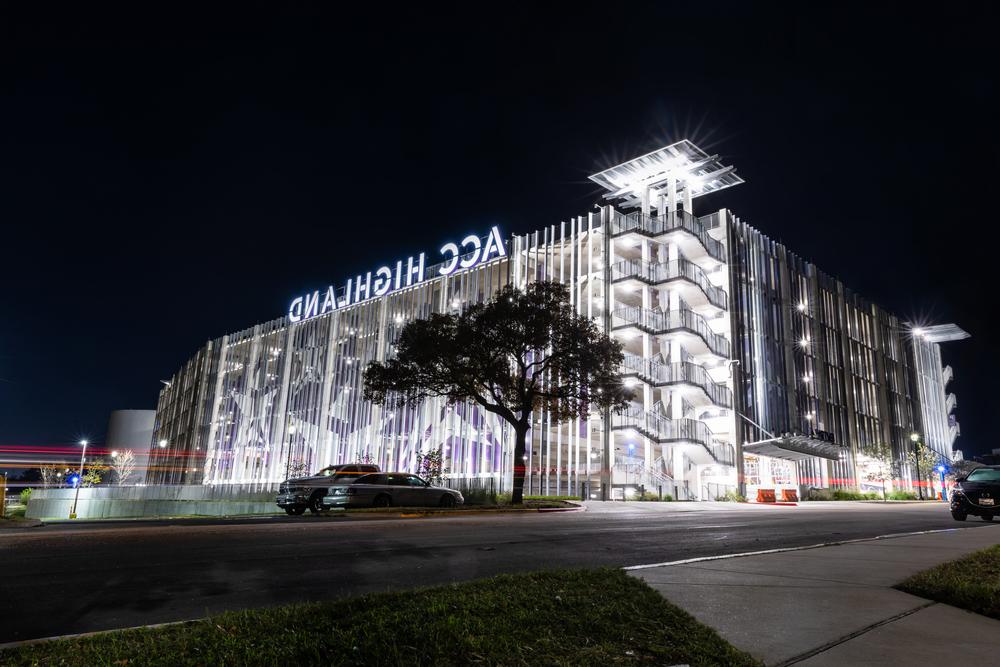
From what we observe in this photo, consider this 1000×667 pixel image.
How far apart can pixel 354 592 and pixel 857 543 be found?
980 cm

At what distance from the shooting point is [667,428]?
43.0m

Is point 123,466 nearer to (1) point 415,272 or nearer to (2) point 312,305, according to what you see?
(2) point 312,305

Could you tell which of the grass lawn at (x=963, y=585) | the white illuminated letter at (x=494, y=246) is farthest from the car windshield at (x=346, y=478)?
the white illuminated letter at (x=494, y=246)

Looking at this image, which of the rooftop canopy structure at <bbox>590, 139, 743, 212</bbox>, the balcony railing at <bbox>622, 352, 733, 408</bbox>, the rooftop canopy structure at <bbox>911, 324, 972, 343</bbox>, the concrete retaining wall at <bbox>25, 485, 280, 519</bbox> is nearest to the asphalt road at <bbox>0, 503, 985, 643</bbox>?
the concrete retaining wall at <bbox>25, 485, 280, 519</bbox>

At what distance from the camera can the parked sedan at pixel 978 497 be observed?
20234 mm

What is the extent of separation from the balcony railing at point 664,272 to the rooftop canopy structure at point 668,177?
5554 millimetres

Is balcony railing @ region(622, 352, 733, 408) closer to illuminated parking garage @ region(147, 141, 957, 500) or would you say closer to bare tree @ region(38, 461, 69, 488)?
illuminated parking garage @ region(147, 141, 957, 500)

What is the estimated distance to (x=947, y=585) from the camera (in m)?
6.77

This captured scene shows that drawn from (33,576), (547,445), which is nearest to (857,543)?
(33,576)

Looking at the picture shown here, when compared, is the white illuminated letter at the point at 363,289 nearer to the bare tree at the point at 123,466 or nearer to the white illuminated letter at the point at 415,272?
the white illuminated letter at the point at 415,272

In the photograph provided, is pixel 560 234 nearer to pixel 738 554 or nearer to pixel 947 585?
pixel 738 554

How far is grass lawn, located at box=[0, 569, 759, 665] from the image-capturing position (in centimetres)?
415

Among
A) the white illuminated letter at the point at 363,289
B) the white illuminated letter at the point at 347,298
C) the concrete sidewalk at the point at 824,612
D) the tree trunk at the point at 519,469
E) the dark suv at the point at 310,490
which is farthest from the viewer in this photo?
the white illuminated letter at the point at 347,298

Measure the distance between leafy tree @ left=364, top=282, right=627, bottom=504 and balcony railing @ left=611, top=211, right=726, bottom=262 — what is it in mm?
15986
